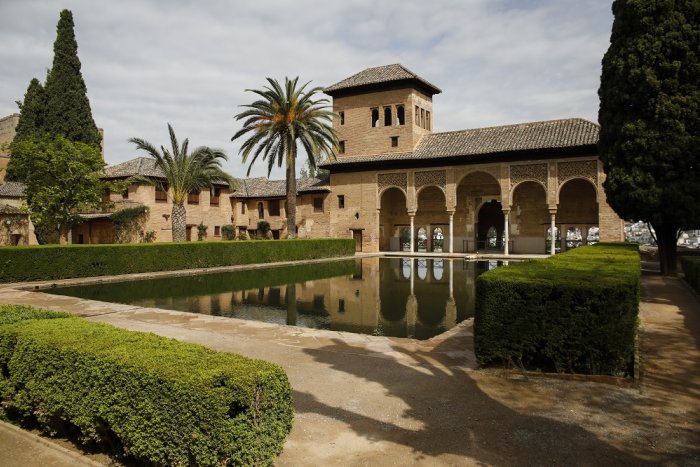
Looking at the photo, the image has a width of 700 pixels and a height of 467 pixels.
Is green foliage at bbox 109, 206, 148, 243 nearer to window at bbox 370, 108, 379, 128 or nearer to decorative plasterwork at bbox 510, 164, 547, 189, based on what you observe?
window at bbox 370, 108, 379, 128

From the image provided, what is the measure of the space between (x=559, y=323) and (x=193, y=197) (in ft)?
105

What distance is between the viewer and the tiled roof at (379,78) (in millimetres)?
33812

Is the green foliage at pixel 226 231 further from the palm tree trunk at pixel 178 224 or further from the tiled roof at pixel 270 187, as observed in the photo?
the palm tree trunk at pixel 178 224

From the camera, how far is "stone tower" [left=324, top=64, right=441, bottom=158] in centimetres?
3409

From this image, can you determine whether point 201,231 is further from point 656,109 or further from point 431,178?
point 656,109

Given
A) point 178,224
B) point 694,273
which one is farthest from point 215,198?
point 694,273

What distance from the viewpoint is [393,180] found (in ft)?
112

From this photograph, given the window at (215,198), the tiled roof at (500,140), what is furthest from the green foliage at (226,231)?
the tiled roof at (500,140)

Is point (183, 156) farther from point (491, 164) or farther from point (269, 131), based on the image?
point (491, 164)

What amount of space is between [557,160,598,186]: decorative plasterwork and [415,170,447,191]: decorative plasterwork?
7.05 m

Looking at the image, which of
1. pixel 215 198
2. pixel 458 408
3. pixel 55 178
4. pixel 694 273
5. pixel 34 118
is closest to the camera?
pixel 458 408

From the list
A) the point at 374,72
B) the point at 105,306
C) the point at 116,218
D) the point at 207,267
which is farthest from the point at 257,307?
the point at 374,72

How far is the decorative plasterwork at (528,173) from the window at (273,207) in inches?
718

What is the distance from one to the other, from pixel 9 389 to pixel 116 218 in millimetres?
27179
